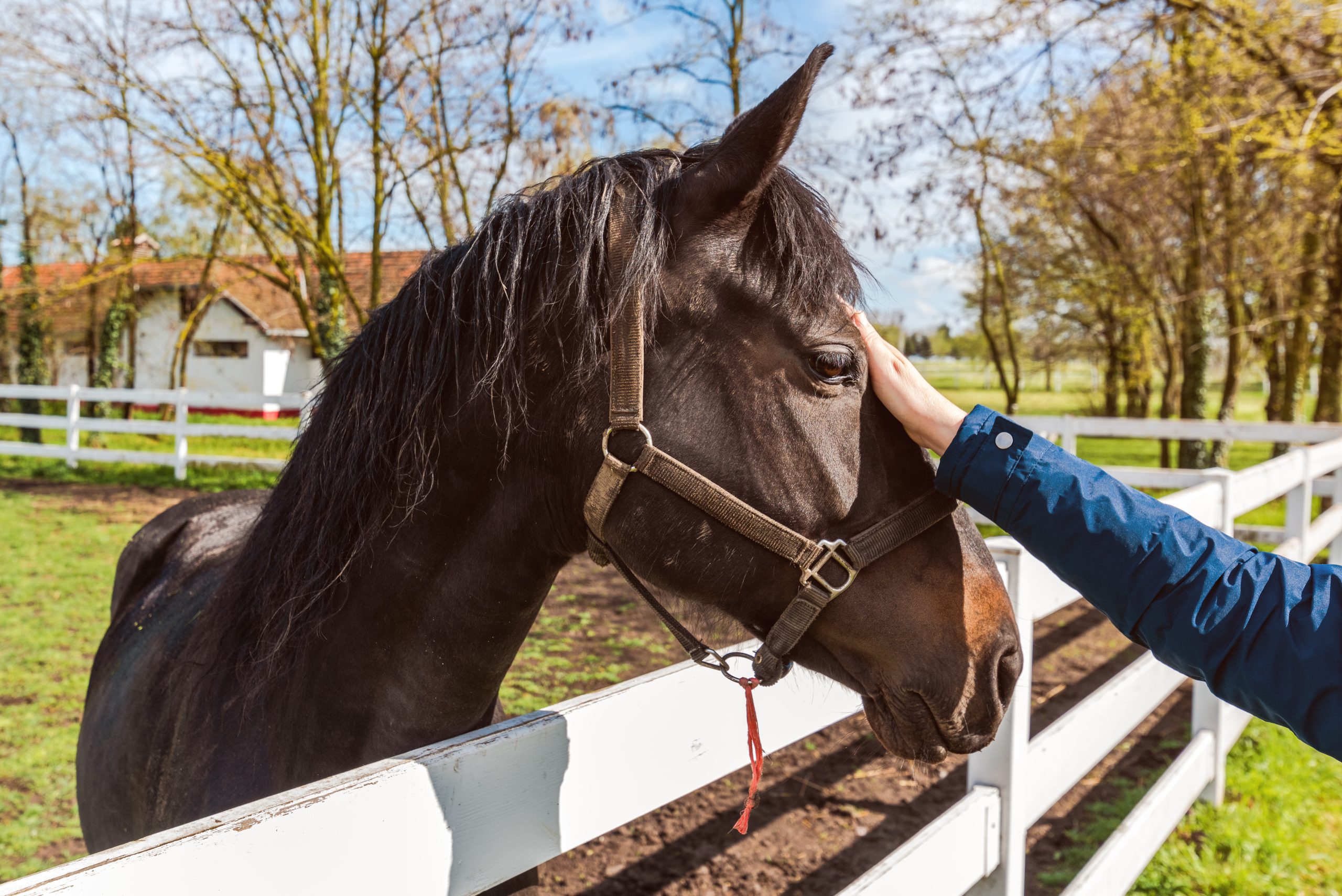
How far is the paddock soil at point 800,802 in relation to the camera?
10.7 feet

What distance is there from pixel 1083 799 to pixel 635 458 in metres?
3.68

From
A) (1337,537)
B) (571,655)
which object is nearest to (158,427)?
(571,655)

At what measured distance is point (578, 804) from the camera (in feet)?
4.19

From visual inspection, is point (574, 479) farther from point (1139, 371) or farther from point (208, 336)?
point (208, 336)

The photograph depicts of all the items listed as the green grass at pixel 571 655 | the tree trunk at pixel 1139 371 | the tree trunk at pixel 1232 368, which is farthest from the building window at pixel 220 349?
the tree trunk at pixel 1232 368

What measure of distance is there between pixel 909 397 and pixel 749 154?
1.61ft

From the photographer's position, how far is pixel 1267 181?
12.3 m

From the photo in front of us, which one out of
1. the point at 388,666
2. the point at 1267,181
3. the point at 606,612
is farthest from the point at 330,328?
the point at 1267,181

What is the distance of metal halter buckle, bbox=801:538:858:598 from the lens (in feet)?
4.49

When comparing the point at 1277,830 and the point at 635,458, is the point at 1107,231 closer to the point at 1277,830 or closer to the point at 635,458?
the point at 1277,830

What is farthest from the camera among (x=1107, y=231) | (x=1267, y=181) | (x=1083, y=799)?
(x=1107, y=231)

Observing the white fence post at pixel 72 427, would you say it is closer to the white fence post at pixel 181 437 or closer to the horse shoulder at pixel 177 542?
the white fence post at pixel 181 437

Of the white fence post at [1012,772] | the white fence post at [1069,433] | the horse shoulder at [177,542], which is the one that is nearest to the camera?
the white fence post at [1012,772]

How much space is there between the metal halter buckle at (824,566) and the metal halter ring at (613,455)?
1.10 ft
